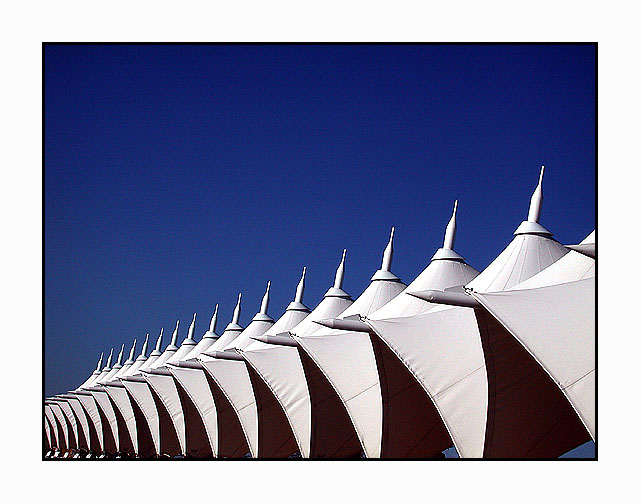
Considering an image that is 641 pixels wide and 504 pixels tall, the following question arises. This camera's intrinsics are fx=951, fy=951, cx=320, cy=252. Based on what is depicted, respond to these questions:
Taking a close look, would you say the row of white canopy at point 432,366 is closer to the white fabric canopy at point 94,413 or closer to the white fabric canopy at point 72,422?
the white fabric canopy at point 94,413

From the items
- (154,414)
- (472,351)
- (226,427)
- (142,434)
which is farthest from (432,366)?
(142,434)

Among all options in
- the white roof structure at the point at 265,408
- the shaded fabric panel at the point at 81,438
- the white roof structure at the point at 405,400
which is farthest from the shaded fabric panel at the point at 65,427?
the white roof structure at the point at 405,400

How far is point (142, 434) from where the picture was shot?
5962 cm

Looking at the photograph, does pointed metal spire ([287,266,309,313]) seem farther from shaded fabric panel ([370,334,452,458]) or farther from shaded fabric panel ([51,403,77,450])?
shaded fabric panel ([51,403,77,450])

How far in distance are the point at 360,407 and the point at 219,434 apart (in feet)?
57.2

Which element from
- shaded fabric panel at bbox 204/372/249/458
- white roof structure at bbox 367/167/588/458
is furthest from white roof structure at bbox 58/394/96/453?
white roof structure at bbox 367/167/588/458

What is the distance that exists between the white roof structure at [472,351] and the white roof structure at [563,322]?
2.64m

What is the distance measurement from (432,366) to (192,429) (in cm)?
2908

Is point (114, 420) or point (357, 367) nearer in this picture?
point (357, 367)

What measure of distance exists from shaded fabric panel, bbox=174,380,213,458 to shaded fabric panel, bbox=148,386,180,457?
418 cm

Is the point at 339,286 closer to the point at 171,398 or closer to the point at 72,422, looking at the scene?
the point at 171,398
